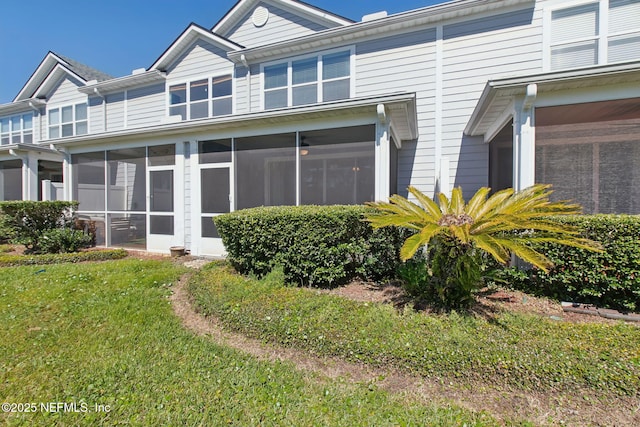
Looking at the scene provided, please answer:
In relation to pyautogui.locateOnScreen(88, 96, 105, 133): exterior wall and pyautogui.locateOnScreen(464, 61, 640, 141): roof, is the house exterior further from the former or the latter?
pyautogui.locateOnScreen(88, 96, 105, 133): exterior wall

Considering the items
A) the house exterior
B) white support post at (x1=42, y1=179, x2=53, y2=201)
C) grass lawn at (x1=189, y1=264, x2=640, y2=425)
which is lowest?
grass lawn at (x1=189, y1=264, x2=640, y2=425)

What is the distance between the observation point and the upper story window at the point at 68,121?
1194 cm

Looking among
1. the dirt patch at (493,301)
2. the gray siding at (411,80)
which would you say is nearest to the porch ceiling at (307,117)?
the gray siding at (411,80)

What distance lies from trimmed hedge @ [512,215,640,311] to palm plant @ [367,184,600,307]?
34 centimetres

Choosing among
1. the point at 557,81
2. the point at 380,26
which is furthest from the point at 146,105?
the point at 557,81

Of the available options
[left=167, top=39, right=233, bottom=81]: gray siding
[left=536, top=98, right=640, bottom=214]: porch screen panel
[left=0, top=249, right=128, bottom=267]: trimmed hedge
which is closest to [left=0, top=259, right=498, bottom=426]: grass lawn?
[left=0, top=249, right=128, bottom=267]: trimmed hedge

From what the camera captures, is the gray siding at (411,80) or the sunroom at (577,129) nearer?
the sunroom at (577,129)

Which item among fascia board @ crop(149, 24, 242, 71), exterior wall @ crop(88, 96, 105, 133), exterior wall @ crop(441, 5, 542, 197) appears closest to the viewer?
exterior wall @ crop(441, 5, 542, 197)

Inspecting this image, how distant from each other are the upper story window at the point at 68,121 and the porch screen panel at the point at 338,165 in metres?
10.9

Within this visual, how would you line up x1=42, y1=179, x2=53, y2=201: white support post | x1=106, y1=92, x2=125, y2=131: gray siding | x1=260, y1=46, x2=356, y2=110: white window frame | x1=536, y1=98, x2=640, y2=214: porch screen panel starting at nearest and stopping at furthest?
x1=536, y1=98, x2=640, y2=214: porch screen panel < x1=260, y1=46, x2=356, y2=110: white window frame < x1=42, y1=179, x2=53, y2=201: white support post < x1=106, y1=92, x2=125, y2=131: gray siding

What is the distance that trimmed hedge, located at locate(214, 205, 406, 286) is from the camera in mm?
4512

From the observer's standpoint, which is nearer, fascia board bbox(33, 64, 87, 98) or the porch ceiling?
the porch ceiling

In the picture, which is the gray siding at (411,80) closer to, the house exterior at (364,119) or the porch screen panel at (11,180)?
the house exterior at (364,119)

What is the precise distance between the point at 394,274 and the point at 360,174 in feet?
8.80
